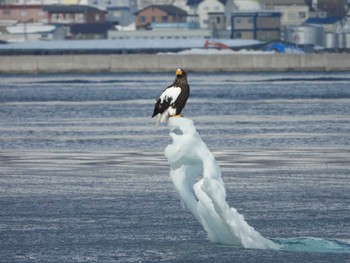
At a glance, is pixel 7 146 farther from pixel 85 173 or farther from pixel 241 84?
pixel 241 84

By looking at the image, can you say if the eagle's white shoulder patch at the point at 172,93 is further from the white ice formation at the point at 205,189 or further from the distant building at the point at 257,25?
the distant building at the point at 257,25

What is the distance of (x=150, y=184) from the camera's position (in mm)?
26141

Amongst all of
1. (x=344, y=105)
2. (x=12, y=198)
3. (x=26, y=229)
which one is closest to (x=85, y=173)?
(x=12, y=198)

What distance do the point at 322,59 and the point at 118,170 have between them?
81.3 m

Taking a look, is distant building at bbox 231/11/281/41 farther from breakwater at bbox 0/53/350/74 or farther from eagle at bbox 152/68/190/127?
eagle at bbox 152/68/190/127

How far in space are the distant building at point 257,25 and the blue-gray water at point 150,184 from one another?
119m

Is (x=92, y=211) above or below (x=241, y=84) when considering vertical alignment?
above

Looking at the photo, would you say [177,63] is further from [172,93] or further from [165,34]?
[172,93]

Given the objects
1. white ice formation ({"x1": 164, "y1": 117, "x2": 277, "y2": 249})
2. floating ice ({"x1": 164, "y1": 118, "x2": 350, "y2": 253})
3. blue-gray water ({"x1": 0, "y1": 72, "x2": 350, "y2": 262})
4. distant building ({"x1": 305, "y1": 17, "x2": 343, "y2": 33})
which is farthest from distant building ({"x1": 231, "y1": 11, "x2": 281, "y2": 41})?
white ice formation ({"x1": 164, "y1": 117, "x2": 277, "y2": 249})

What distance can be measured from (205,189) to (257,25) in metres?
159

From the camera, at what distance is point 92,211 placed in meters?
22.5

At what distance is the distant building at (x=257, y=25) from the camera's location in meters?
174

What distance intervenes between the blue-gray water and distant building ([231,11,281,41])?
390 ft

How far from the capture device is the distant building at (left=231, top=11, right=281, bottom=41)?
174 metres
